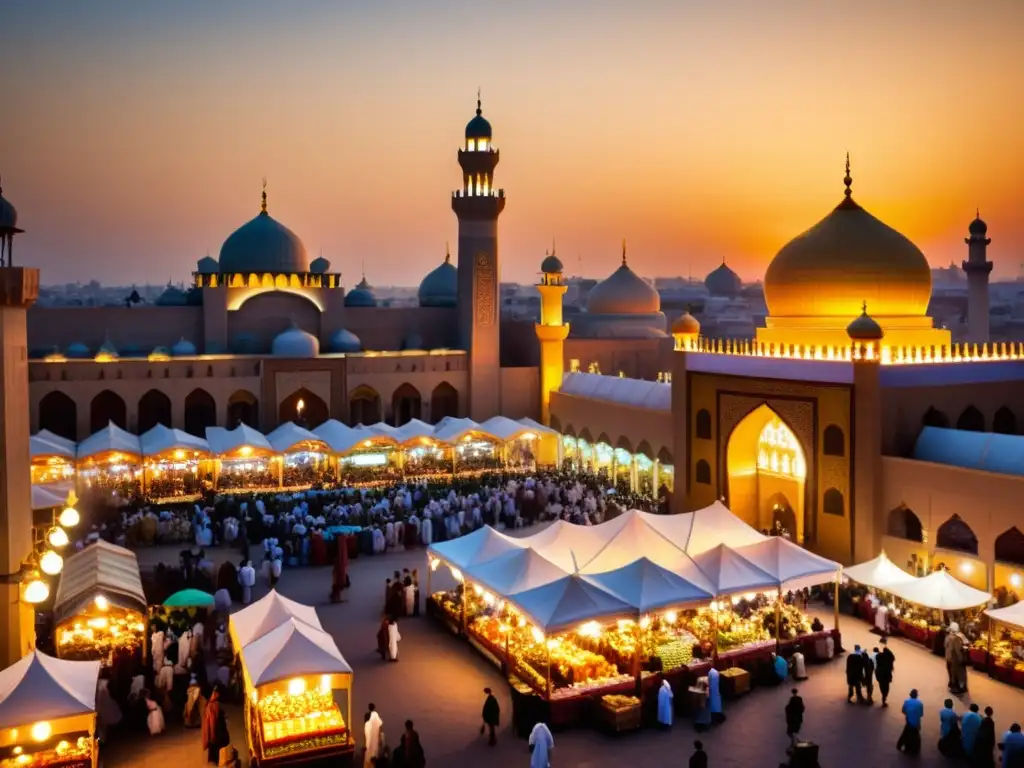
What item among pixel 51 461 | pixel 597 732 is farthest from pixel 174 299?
pixel 597 732

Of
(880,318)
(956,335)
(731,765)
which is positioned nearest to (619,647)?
(731,765)

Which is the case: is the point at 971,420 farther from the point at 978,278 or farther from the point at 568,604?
the point at 978,278

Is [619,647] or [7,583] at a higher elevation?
[7,583]

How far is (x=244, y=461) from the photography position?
2248 centimetres

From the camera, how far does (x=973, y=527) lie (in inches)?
547

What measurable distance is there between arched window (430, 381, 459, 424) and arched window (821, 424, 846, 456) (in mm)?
14171

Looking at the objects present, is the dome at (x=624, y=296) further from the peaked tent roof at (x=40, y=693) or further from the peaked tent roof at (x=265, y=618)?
the peaked tent roof at (x=40, y=693)

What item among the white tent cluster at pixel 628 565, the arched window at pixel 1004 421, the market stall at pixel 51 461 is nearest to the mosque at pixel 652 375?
the arched window at pixel 1004 421

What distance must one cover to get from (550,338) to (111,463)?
41.2ft

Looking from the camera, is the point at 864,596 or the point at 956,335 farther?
the point at 956,335

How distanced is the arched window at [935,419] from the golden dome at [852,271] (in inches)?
107

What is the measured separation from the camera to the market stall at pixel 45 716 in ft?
27.6

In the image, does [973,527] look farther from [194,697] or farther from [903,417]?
[194,697]

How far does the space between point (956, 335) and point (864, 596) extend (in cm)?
4111
